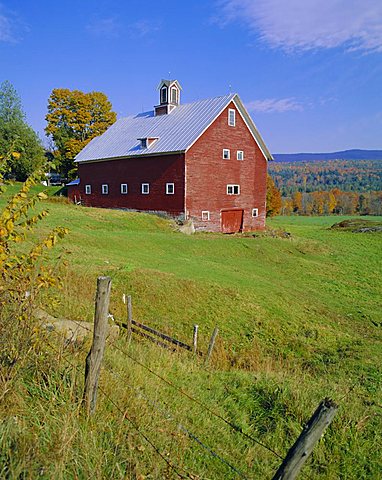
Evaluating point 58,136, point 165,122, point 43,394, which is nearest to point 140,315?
point 43,394

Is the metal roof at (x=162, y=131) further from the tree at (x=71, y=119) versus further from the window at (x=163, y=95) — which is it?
the tree at (x=71, y=119)

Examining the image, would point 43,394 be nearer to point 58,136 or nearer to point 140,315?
point 140,315

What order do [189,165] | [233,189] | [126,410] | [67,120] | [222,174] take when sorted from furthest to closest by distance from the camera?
[67,120]
[233,189]
[222,174]
[189,165]
[126,410]

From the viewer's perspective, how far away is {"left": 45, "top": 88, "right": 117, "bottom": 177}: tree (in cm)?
5388

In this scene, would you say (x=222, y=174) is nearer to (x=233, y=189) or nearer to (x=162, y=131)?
(x=233, y=189)

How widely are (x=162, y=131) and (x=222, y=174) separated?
660 cm

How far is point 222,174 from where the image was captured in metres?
32.7

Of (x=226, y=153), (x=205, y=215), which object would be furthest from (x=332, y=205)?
(x=205, y=215)

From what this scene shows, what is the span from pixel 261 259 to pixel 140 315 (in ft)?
43.1

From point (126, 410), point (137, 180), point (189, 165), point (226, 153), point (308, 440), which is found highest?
point (226, 153)

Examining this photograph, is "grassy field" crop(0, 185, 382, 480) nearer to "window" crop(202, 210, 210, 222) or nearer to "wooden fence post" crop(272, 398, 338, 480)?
"wooden fence post" crop(272, 398, 338, 480)

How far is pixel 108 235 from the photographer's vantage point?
23250mm

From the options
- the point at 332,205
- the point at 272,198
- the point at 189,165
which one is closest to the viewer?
the point at 189,165

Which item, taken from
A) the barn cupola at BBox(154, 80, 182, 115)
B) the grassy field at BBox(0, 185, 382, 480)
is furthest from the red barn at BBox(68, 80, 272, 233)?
the grassy field at BBox(0, 185, 382, 480)
